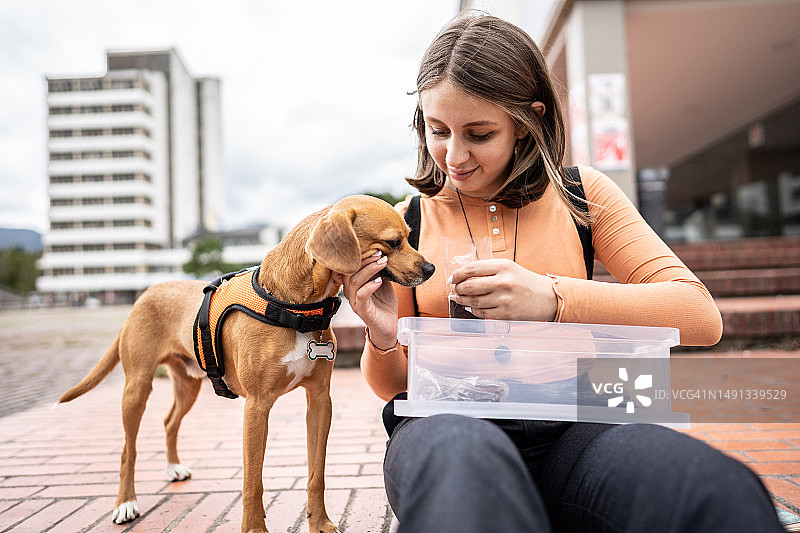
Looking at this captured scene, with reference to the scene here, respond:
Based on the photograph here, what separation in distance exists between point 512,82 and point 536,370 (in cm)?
82

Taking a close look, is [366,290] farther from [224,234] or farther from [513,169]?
[224,234]

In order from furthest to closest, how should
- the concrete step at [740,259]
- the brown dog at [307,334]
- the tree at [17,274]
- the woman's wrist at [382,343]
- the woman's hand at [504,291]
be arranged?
the tree at [17,274] → the concrete step at [740,259] → the brown dog at [307,334] → the woman's wrist at [382,343] → the woman's hand at [504,291]

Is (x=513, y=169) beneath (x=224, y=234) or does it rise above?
beneath

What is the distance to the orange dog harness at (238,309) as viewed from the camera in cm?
179

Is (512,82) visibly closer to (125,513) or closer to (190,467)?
(125,513)

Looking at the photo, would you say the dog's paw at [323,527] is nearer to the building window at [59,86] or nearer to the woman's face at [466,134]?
the woman's face at [466,134]

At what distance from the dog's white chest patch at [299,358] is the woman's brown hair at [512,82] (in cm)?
75

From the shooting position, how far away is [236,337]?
6.07 ft

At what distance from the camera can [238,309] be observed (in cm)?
186

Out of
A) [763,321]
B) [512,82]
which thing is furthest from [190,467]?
[763,321]

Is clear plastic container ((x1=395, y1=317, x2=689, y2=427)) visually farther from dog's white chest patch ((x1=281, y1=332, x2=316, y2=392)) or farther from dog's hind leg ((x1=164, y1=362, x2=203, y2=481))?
dog's hind leg ((x1=164, y1=362, x2=203, y2=481))

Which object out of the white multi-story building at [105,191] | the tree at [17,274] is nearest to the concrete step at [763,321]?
the white multi-story building at [105,191]

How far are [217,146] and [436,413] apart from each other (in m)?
85.2

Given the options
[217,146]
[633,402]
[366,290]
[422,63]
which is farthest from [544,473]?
[217,146]
